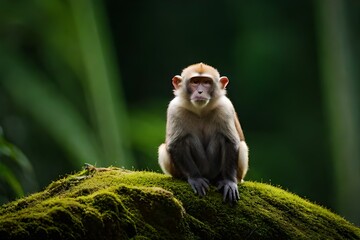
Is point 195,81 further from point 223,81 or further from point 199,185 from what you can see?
point 199,185

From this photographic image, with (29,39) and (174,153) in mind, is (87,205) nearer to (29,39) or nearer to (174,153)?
(174,153)

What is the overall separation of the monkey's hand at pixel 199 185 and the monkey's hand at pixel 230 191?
0.13 meters

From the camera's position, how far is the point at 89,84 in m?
11.7

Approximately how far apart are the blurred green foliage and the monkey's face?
12.2ft

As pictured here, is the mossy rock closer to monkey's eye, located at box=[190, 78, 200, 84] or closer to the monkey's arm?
the monkey's arm

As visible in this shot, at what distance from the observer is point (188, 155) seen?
22.2 ft

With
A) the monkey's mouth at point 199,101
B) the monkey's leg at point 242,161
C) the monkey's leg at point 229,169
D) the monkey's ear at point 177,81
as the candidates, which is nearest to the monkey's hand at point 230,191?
the monkey's leg at point 229,169

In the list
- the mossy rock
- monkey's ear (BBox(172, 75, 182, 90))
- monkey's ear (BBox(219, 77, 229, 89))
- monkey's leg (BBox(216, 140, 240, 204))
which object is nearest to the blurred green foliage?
monkey's ear (BBox(172, 75, 182, 90))

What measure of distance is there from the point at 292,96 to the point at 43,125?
6654mm

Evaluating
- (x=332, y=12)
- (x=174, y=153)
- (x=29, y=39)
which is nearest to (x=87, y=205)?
(x=174, y=153)

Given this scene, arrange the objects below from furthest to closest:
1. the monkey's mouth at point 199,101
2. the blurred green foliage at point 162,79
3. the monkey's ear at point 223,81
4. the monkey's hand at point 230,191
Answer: the blurred green foliage at point 162,79
the monkey's ear at point 223,81
the monkey's mouth at point 199,101
the monkey's hand at point 230,191

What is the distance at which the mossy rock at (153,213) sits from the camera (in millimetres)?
4695

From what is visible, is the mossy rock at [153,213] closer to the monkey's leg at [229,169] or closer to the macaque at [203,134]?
the monkey's leg at [229,169]

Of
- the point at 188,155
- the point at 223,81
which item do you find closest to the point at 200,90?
the point at 223,81
